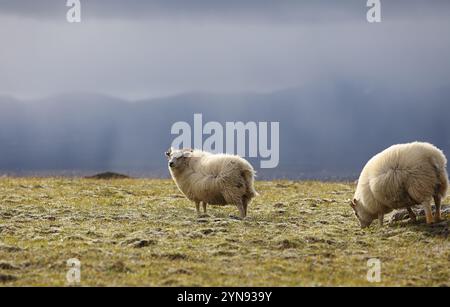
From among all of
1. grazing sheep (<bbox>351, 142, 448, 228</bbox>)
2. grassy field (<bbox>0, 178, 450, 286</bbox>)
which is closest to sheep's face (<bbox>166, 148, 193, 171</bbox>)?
grassy field (<bbox>0, 178, 450, 286</bbox>)

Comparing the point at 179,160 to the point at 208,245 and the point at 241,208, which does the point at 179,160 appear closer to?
the point at 241,208

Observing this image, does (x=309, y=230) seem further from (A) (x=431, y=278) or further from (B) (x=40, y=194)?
(B) (x=40, y=194)

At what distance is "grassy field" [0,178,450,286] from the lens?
16.1 m

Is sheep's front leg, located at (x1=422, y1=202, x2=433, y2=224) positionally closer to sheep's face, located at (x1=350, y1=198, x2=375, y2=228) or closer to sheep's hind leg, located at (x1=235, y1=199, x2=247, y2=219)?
sheep's face, located at (x1=350, y1=198, x2=375, y2=228)

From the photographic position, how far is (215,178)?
23.5 m

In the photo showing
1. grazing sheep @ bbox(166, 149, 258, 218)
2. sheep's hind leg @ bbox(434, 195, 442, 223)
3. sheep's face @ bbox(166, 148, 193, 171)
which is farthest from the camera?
sheep's face @ bbox(166, 148, 193, 171)

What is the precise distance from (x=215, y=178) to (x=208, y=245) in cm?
464

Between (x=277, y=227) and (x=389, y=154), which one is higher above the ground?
(x=389, y=154)

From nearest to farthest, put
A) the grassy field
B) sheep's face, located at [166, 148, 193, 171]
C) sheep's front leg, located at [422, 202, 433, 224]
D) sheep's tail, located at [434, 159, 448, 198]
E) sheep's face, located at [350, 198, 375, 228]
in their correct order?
the grassy field < sheep's tail, located at [434, 159, 448, 198] < sheep's front leg, located at [422, 202, 433, 224] < sheep's face, located at [350, 198, 375, 228] < sheep's face, located at [166, 148, 193, 171]

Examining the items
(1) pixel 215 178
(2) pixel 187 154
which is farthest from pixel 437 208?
(2) pixel 187 154

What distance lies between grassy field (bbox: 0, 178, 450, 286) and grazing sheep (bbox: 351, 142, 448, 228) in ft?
2.24
